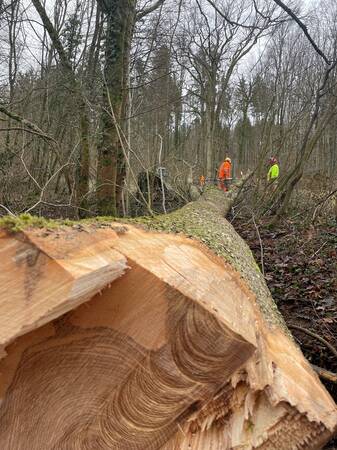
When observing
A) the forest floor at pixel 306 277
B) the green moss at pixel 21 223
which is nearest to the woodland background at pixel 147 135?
the forest floor at pixel 306 277

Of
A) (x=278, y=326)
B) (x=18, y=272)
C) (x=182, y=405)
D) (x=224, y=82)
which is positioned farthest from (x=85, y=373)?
(x=224, y=82)

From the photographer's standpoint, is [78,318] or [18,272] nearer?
[18,272]

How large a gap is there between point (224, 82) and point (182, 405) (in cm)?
1639

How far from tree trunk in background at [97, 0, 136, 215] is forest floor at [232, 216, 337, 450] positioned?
7.45 feet

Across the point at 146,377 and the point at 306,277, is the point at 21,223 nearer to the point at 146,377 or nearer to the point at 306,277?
the point at 146,377

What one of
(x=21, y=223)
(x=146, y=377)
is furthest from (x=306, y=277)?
(x=21, y=223)

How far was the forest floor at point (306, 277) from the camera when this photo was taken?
9.22 feet

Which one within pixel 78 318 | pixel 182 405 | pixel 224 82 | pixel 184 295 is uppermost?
pixel 224 82

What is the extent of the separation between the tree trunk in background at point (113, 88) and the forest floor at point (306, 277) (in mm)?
2271

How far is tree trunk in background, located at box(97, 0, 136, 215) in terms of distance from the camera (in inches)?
206

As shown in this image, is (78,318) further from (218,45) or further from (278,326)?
(218,45)

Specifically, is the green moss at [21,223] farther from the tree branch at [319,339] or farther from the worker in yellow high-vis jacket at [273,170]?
the worker in yellow high-vis jacket at [273,170]

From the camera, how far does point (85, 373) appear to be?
1340 mm

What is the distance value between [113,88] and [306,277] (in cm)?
359
